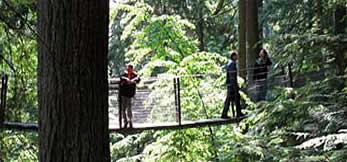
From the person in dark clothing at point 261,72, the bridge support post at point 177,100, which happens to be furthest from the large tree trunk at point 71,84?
the person in dark clothing at point 261,72

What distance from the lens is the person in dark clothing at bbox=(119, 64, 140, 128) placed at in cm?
481

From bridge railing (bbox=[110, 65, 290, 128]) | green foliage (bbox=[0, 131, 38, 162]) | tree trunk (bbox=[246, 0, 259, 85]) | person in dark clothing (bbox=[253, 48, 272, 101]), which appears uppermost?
tree trunk (bbox=[246, 0, 259, 85])

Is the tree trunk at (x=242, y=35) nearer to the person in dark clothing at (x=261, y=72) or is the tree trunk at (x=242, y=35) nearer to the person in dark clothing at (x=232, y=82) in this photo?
the person in dark clothing at (x=261, y=72)

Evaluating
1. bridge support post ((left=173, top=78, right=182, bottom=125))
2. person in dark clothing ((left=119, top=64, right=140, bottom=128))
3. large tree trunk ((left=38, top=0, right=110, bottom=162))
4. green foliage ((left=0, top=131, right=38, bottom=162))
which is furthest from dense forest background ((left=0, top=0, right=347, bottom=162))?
person in dark clothing ((left=119, top=64, right=140, bottom=128))

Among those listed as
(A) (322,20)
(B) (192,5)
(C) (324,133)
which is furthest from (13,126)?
(B) (192,5)

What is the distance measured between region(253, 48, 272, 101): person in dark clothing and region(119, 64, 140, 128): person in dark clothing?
1.77 meters

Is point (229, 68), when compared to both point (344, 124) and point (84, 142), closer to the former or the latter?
point (344, 124)

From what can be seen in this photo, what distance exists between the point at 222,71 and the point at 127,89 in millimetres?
2157

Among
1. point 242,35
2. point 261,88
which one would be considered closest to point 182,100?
point 261,88

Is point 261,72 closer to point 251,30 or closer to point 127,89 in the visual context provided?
point 251,30

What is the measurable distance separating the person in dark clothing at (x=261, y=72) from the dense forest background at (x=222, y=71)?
168mm

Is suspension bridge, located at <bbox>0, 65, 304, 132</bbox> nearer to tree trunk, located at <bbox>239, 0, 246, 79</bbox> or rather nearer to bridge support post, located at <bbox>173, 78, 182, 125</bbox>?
bridge support post, located at <bbox>173, 78, 182, 125</bbox>

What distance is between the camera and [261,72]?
6195 millimetres

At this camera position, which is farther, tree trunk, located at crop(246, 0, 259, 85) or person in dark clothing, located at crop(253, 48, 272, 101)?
tree trunk, located at crop(246, 0, 259, 85)
